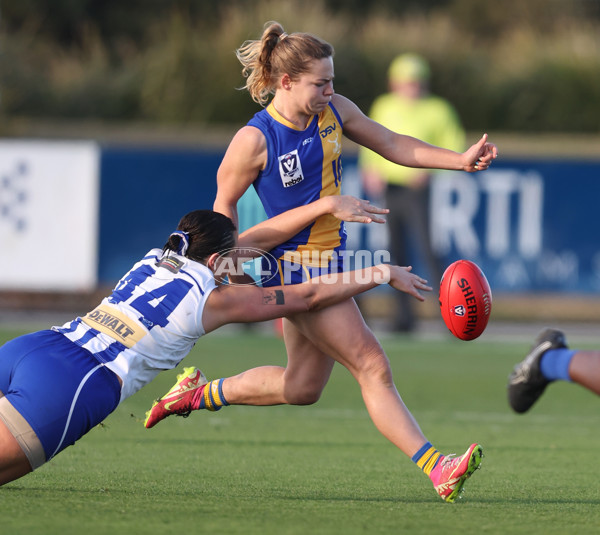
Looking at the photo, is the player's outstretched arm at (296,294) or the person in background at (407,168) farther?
the person in background at (407,168)

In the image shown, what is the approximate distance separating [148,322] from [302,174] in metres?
1.03

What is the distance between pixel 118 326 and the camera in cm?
460

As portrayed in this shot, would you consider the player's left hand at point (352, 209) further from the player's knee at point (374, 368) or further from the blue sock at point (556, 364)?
the blue sock at point (556, 364)

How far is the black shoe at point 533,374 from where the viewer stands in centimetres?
523

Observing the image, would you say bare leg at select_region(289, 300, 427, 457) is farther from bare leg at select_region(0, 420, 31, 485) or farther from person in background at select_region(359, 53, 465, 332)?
person in background at select_region(359, 53, 465, 332)

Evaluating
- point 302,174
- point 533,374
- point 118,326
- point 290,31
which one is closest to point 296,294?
point 302,174

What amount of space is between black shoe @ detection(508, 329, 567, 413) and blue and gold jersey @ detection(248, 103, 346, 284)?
3.27 feet

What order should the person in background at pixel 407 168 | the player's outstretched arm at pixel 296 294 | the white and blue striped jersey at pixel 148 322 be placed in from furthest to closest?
the person in background at pixel 407 168 < the player's outstretched arm at pixel 296 294 < the white and blue striped jersey at pixel 148 322

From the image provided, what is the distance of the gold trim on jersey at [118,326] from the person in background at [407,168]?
7.49 meters

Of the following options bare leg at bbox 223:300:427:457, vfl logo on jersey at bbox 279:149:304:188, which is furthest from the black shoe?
vfl logo on jersey at bbox 279:149:304:188

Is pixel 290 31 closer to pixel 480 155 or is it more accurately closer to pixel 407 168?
pixel 407 168

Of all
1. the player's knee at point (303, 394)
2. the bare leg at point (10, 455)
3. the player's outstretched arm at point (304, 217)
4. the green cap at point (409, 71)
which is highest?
the green cap at point (409, 71)

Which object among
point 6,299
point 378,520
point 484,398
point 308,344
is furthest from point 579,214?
point 378,520

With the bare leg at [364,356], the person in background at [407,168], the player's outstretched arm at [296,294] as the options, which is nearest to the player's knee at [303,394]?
the bare leg at [364,356]
